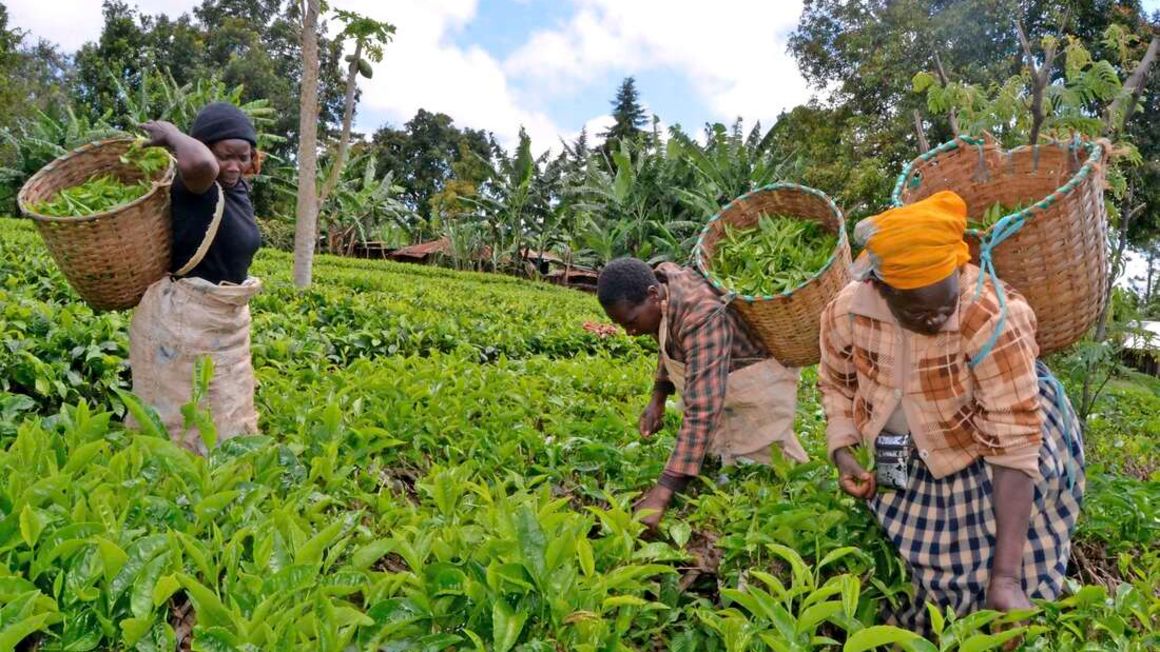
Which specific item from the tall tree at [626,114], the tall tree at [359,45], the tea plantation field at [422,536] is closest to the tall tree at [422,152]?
the tall tree at [626,114]

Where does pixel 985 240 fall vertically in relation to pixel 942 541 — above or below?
above

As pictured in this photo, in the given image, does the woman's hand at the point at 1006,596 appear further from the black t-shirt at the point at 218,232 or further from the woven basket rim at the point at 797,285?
the black t-shirt at the point at 218,232

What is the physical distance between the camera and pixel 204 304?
2840 mm

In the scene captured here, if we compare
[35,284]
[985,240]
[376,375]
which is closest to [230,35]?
[35,284]

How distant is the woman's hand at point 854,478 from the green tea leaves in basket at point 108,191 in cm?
241

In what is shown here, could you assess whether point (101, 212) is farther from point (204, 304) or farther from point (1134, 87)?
point (1134, 87)

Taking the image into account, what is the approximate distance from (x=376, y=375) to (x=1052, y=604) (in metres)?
2.67

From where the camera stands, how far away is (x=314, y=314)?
546cm

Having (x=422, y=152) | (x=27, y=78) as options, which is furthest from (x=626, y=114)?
(x=27, y=78)

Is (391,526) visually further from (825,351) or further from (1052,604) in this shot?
(1052,604)

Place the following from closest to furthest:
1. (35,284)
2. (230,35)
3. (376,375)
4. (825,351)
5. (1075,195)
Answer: (1075,195), (825,351), (376,375), (35,284), (230,35)

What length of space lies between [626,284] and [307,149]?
8.69 m

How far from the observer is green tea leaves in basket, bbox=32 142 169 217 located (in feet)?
9.07

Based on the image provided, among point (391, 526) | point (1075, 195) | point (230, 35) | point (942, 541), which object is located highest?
point (230, 35)
